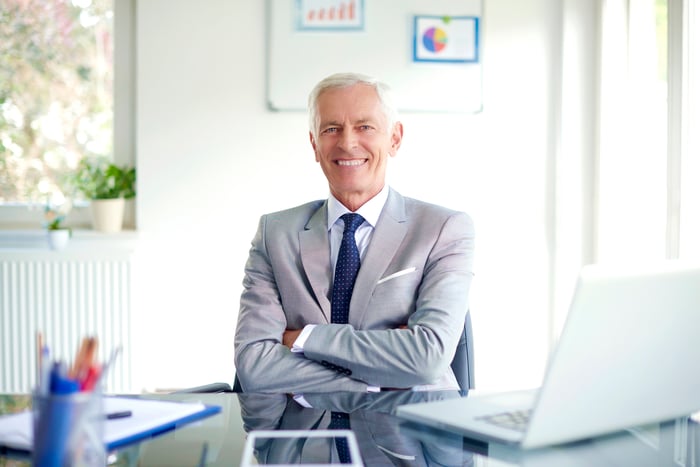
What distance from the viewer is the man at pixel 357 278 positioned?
1.99 m

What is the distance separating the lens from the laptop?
42.6 inches

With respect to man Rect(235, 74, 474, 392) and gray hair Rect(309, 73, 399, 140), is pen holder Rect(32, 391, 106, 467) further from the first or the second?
gray hair Rect(309, 73, 399, 140)

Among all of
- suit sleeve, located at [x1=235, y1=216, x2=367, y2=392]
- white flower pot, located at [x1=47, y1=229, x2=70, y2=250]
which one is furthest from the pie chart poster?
suit sleeve, located at [x1=235, y1=216, x2=367, y2=392]

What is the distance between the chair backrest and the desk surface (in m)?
0.69

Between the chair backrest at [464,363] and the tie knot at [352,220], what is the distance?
40cm

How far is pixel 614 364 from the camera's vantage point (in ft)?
3.76

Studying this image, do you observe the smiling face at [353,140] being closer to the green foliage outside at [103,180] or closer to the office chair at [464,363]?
the office chair at [464,363]

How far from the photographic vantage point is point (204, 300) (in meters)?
4.04

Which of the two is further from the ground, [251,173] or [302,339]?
[251,173]

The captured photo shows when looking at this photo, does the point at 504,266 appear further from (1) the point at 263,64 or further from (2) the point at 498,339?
(1) the point at 263,64

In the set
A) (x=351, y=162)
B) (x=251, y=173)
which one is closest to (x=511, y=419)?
(x=351, y=162)

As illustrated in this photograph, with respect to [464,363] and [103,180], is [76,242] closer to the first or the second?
[103,180]

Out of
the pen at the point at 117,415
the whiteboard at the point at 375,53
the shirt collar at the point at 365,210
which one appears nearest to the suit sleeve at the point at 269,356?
the shirt collar at the point at 365,210

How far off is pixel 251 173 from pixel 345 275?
189 centimetres
